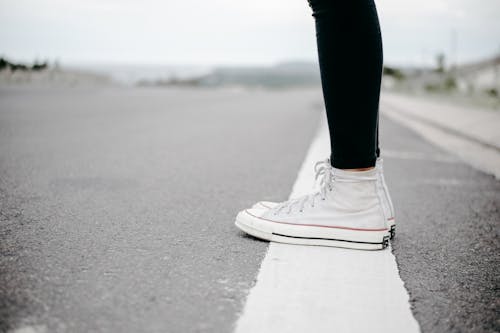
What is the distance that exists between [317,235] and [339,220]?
0.10 m

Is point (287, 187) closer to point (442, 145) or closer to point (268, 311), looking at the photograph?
point (268, 311)

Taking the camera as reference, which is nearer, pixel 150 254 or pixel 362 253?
pixel 150 254

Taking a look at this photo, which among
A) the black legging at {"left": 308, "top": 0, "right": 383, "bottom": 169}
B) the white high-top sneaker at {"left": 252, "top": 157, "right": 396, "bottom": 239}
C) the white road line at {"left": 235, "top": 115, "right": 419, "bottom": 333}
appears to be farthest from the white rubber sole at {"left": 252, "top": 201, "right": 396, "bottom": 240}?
the black legging at {"left": 308, "top": 0, "right": 383, "bottom": 169}

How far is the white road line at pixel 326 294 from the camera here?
1056mm

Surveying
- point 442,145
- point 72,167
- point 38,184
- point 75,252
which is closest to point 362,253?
point 75,252

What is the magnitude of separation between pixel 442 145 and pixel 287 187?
123 inches

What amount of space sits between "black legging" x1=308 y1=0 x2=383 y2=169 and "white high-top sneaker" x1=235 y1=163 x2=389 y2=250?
69 millimetres

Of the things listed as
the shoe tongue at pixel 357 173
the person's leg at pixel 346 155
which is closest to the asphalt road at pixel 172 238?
the person's leg at pixel 346 155

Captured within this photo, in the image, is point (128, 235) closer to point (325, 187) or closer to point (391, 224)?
point (325, 187)

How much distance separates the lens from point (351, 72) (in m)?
1.50

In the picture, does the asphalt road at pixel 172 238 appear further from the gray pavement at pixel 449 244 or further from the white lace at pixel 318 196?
the white lace at pixel 318 196

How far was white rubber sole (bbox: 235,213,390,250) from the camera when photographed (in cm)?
157

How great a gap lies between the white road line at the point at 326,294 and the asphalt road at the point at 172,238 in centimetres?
5

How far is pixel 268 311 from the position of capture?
1.10 metres
